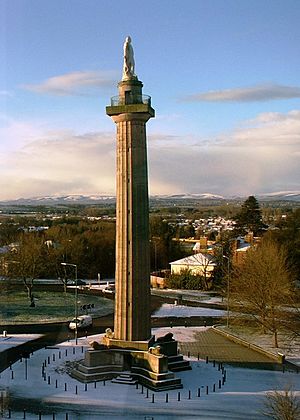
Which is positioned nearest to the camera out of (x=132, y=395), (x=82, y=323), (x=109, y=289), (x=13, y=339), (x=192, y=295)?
(x=132, y=395)

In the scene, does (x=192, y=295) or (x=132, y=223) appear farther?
(x=192, y=295)

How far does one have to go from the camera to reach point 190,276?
170ft

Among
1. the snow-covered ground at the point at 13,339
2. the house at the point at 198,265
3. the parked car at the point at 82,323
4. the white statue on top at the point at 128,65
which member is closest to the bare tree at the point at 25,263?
the parked car at the point at 82,323

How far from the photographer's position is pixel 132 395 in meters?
20.2

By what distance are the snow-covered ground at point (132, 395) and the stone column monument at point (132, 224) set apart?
8.61ft

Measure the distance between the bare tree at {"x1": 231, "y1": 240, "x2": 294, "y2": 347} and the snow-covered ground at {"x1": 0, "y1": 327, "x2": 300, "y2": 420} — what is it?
612cm

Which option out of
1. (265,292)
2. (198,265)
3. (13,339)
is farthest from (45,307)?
(198,265)

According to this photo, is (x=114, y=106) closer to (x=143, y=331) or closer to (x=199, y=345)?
(x=143, y=331)

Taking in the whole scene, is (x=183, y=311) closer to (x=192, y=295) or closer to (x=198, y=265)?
(x=192, y=295)

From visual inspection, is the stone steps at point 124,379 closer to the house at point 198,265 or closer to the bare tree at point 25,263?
the bare tree at point 25,263

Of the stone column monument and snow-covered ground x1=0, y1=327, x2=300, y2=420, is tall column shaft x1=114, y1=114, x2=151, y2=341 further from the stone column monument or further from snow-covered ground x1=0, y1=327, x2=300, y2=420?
snow-covered ground x1=0, y1=327, x2=300, y2=420

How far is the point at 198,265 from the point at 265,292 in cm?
2168

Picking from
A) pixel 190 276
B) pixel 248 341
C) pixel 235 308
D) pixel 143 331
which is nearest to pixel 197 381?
pixel 143 331

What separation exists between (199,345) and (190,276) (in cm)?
2313
